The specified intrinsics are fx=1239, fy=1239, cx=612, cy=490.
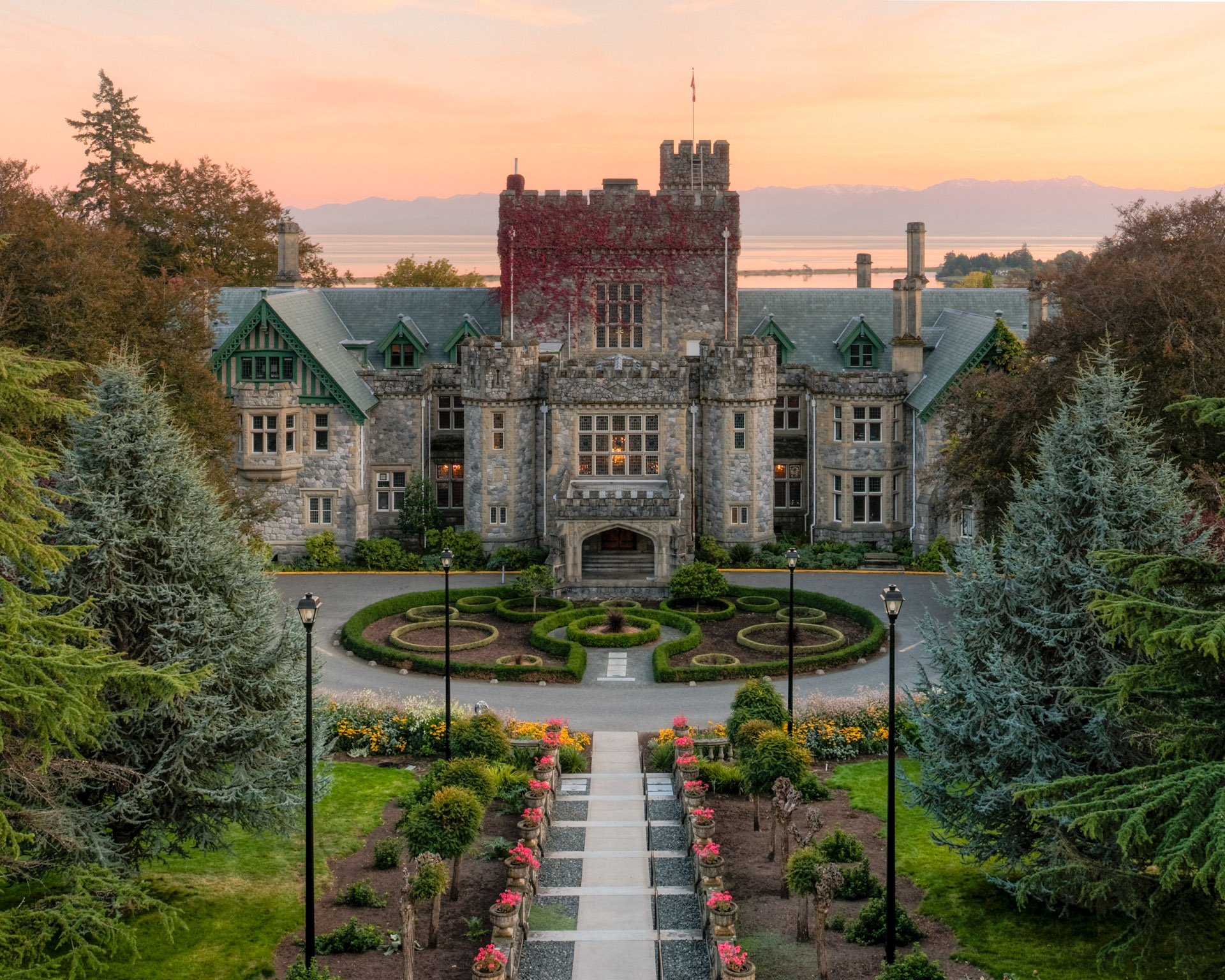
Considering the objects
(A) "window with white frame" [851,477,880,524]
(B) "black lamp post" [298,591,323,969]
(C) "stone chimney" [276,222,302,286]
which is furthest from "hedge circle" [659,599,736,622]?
(C) "stone chimney" [276,222,302,286]

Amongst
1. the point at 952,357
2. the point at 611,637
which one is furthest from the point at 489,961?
the point at 952,357

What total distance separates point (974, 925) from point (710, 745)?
8.67 metres

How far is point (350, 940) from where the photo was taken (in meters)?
18.0

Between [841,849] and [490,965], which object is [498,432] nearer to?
[841,849]

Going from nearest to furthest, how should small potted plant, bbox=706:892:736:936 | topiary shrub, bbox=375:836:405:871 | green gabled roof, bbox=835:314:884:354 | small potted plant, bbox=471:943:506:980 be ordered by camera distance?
small potted plant, bbox=471:943:506:980 → small potted plant, bbox=706:892:736:936 → topiary shrub, bbox=375:836:405:871 → green gabled roof, bbox=835:314:884:354

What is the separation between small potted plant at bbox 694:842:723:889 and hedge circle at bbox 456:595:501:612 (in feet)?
66.6

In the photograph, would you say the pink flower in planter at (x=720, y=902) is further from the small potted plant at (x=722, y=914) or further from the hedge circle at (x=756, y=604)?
the hedge circle at (x=756, y=604)

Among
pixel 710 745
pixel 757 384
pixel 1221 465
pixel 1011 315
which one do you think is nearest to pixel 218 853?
pixel 710 745

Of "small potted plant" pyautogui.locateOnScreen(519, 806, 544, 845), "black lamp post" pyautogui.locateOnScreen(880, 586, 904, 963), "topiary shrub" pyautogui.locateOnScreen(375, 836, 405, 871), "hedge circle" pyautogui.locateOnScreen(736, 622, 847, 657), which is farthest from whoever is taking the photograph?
"hedge circle" pyautogui.locateOnScreen(736, 622, 847, 657)

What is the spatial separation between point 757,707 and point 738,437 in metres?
20.4

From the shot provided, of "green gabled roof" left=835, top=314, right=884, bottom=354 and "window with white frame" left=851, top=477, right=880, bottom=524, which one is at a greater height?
"green gabled roof" left=835, top=314, right=884, bottom=354

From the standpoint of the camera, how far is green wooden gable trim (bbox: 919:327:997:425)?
43562 millimetres

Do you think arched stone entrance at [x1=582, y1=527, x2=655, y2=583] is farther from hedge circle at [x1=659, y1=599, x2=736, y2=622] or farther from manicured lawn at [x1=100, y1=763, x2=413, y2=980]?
manicured lawn at [x1=100, y1=763, x2=413, y2=980]

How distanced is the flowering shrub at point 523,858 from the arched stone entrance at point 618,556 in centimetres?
2222
